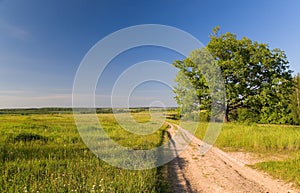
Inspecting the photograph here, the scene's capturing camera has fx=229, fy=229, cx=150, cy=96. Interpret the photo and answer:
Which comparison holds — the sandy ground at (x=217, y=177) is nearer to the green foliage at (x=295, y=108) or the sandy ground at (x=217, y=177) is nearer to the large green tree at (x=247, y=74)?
the large green tree at (x=247, y=74)

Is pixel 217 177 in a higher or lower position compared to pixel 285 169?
lower

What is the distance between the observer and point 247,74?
83.5 feet

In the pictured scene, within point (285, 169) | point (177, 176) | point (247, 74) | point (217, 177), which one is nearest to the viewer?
point (217, 177)

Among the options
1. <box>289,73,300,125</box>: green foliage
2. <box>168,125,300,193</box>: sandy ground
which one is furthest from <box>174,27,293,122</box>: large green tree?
<box>289,73,300,125</box>: green foliage

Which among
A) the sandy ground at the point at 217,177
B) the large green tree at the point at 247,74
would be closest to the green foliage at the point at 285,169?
the sandy ground at the point at 217,177

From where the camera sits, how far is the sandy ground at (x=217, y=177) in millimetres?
6738

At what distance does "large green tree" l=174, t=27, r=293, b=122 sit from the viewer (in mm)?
24656

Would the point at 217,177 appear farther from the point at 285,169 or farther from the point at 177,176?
the point at 285,169

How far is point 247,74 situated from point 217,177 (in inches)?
796

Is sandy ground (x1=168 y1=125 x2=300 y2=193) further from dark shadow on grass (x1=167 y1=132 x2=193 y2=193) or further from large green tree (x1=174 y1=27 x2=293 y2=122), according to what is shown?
large green tree (x1=174 y1=27 x2=293 y2=122)

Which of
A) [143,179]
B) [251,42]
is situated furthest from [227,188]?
[251,42]

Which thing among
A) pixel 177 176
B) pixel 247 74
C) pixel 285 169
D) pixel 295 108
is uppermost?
pixel 247 74

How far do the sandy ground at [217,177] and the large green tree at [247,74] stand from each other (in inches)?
609

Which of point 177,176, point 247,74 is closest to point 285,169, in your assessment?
point 177,176
